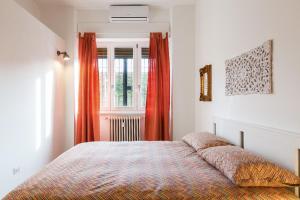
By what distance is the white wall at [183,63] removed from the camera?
4449 millimetres

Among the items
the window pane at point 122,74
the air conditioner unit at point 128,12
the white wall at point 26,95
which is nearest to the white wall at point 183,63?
the air conditioner unit at point 128,12

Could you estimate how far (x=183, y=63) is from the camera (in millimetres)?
4453

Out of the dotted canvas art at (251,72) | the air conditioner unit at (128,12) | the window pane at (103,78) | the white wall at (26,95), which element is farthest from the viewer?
the window pane at (103,78)

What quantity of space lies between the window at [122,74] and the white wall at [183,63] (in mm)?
664

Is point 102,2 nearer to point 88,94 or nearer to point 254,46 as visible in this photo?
point 88,94

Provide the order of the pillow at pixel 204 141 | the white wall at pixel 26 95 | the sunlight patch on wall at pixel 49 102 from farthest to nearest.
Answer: the sunlight patch on wall at pixel 49 102, the white wall at pixel 26 95, the pillow at pixel 204 141

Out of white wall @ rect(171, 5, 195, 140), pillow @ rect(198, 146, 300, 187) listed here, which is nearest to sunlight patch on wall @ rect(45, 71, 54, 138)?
white wall @ rect(171, 5, 195, 140)

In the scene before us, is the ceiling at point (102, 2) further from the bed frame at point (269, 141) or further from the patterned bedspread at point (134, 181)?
the patterned bedspread at point (134, 181)

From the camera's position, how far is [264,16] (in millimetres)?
2008

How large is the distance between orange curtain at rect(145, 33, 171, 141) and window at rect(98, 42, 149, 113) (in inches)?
11.0

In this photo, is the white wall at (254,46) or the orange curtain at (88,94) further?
the orange curtain at (88,94)

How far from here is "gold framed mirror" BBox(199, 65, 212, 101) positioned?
3.44m

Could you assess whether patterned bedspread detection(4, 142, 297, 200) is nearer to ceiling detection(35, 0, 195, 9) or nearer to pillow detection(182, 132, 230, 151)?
pillow detection(182, 132, 230, 151)

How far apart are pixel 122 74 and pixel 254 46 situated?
3053mm
